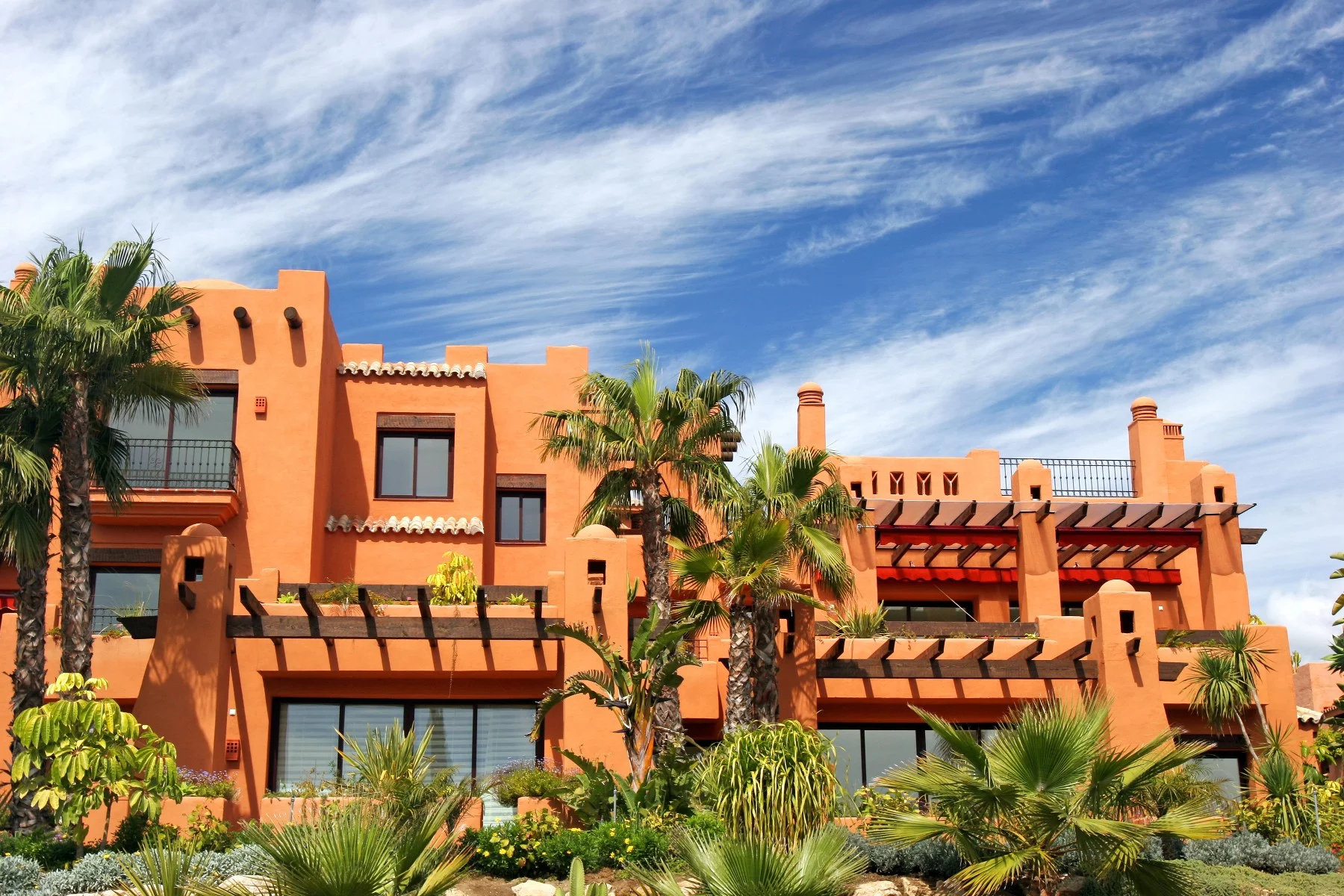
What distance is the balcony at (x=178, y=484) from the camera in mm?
26031

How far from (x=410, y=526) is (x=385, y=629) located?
18.0 ft

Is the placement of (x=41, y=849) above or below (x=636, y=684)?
below

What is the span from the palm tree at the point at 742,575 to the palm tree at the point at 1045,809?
4.10 meters

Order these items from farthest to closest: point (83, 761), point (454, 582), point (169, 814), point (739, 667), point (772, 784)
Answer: point (454, 582), point (739, 667), point (169, 814), point (772, 784), point (83, 761)

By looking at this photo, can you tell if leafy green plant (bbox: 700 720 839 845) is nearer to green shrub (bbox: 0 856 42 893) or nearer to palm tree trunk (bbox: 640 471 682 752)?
palm tree trunk (bbox: 640 471 682 752)

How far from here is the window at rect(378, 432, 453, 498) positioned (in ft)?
94.0

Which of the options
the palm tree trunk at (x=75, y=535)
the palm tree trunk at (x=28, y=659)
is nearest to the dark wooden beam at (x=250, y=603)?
the palm tree trunk at (x=75, y=535)

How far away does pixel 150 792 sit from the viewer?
17.8 metres

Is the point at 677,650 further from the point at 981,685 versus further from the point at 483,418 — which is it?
the point at 483,418

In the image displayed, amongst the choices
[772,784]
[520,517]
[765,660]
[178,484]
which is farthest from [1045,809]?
[178,484]

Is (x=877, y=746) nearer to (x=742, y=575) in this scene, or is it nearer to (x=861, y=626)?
(x=861, y=626)

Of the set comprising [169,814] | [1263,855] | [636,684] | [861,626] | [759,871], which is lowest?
[1263,855]

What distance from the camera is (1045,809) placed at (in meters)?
15.9

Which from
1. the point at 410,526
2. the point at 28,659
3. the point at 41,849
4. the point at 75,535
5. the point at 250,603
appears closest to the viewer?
the point at 41,849
